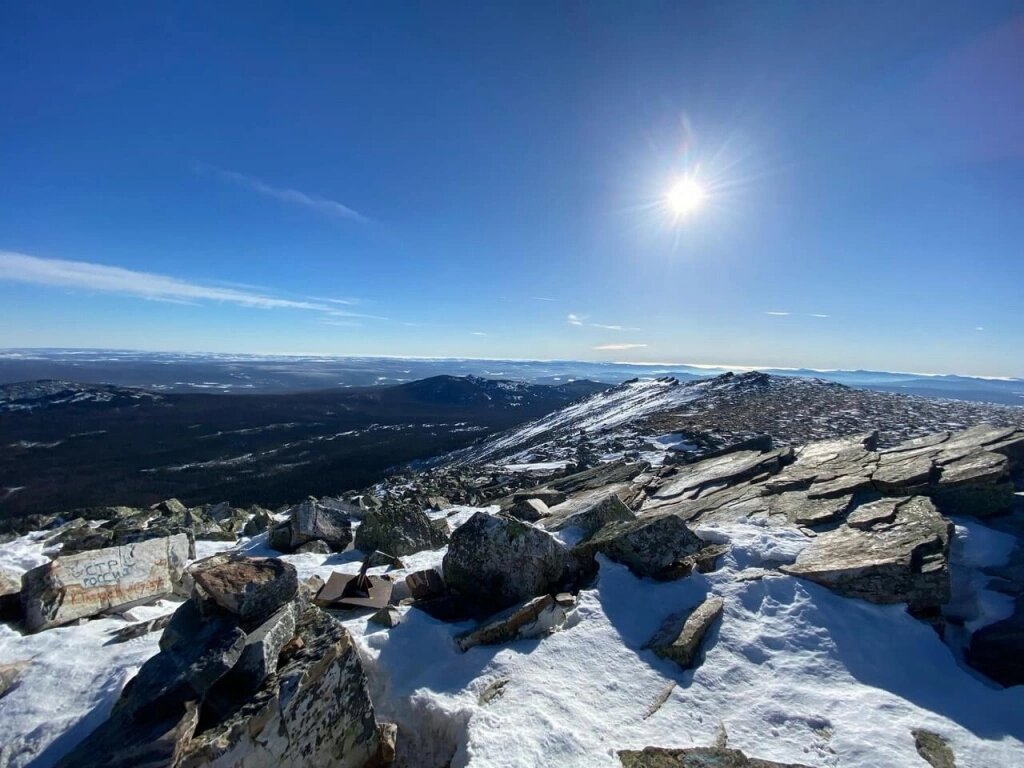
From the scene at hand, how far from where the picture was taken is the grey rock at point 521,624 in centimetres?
674

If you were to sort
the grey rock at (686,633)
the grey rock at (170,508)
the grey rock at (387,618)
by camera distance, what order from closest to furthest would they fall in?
1. the grey rock at (686,633)
2. the grey rock at (387,618)
3. the grey rock at (170,508)

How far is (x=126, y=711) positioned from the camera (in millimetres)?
4945

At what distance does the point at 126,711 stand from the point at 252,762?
1.65m

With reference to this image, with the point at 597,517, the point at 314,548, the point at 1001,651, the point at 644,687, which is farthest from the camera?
the point at 314,548

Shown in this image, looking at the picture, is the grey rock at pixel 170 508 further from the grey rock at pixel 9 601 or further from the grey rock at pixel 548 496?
the grey rock at pixel 548 496

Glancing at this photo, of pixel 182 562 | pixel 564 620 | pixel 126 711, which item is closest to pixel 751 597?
pixel 564 620

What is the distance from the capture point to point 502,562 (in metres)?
7.95

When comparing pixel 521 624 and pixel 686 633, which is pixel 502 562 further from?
pixel 686 633

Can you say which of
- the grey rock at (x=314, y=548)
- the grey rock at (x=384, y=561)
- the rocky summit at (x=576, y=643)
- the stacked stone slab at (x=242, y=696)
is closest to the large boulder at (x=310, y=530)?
Result: the grey rock at (x=314, y=548)

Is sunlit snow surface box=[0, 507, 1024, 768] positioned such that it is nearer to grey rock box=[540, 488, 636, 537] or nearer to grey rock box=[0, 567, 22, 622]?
grey rock box=[0, 567, 22, 622]

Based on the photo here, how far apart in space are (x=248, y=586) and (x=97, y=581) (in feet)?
16.9

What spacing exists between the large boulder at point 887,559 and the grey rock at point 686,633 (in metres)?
1.94

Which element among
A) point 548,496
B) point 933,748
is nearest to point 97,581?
point 933,748

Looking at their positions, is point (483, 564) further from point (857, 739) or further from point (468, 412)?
point (468, 412)
